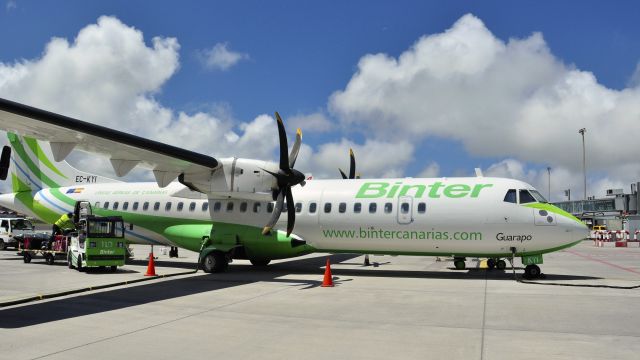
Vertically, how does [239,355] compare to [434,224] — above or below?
below

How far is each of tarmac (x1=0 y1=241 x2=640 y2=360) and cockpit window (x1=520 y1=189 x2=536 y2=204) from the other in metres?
2.59

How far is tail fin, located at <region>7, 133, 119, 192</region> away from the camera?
23641mm

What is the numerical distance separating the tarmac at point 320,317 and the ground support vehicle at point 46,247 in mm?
4090

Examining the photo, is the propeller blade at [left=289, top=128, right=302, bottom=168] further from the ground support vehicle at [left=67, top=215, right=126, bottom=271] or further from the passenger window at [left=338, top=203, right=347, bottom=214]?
the ground support vehicle at [left=67, top=215, right=126, bottom=271]

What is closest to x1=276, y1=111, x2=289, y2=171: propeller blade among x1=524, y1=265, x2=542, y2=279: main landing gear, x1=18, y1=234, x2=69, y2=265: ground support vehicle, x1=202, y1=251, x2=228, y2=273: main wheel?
x1=202, y1=251, x2=228, y2=273: main wheel

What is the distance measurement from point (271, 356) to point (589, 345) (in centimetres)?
485

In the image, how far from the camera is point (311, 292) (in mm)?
13258

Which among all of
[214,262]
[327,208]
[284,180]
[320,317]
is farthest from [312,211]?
[320,317]

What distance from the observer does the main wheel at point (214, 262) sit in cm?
1808

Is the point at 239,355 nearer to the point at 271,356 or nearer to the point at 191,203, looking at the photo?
the point at 271,356

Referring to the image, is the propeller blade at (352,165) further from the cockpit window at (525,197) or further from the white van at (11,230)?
the white van at (11,230)

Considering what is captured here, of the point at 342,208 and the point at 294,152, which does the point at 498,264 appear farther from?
the point at 294,152

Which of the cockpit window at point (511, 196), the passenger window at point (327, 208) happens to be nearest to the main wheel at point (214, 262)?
the passenger window at point (327, 208)

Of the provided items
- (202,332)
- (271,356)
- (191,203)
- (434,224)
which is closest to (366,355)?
(271,356)
